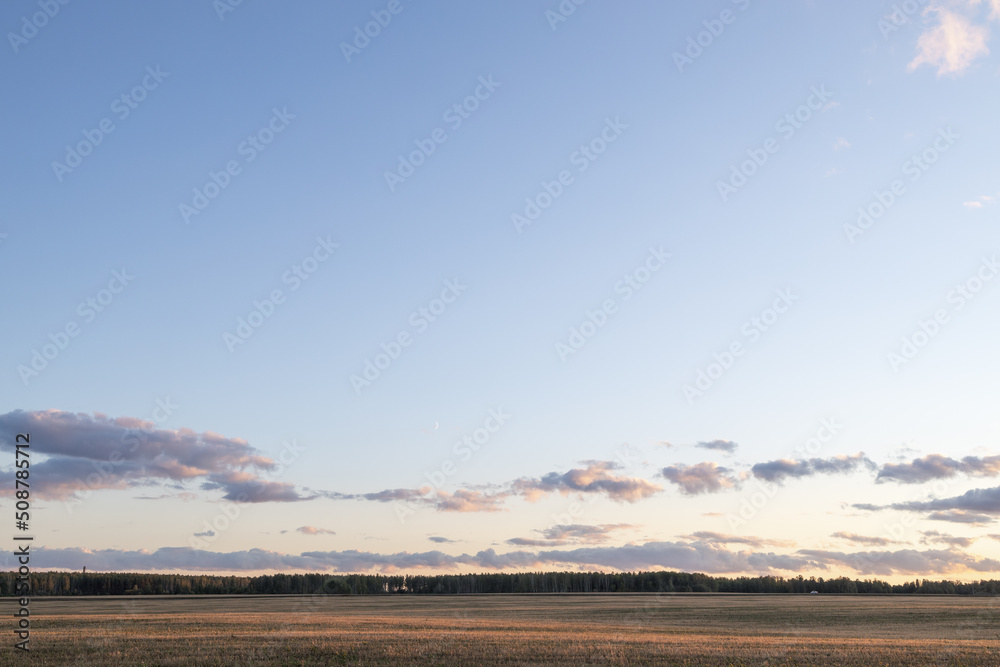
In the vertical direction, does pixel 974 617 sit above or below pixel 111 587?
above

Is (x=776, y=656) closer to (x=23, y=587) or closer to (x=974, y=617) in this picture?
(x=23, y=587)

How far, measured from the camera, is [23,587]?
30016 mm

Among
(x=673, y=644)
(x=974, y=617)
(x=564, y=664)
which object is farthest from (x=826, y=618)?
(x=564, y=664)

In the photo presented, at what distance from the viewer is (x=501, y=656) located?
104 feet

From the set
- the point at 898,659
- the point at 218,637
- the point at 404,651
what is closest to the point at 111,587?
the point at 218,637

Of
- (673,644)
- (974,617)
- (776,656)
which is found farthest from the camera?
(974,617)

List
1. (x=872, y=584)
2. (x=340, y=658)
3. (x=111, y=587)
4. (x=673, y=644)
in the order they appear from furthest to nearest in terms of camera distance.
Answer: (x=872, y=584)
(x=111, y=587)
(x=673, y=644)
(x=340, y=658)

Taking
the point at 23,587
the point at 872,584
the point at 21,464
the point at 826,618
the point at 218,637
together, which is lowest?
the point at 872,584

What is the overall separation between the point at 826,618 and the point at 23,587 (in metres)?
66.9

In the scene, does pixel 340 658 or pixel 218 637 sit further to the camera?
pixel 218 637

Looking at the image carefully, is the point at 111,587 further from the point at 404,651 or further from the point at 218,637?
the point at 404,651

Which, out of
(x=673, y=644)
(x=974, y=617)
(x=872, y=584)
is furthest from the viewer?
(x=872, y=584)

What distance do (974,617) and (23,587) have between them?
251ft

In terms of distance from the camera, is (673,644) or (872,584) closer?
(673,644)
